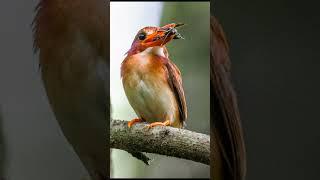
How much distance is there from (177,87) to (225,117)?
28cm

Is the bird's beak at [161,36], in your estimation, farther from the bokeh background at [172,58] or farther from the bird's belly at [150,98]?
the bird's belly at [150,98]

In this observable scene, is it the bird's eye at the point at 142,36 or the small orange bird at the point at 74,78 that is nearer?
the small orange bird at the point at 74,78

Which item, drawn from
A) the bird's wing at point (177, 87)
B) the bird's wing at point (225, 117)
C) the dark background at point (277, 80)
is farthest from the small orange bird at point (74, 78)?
the dark background at point (277, 80)

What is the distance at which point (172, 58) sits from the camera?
220cm

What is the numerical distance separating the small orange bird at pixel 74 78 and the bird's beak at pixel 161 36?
0.87ft

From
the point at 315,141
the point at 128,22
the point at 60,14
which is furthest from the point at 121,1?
the point at 315,141

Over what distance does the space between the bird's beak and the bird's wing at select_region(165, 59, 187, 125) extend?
0.11 m

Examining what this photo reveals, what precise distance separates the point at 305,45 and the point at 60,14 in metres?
1.19

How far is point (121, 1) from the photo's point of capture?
2264 millimetres

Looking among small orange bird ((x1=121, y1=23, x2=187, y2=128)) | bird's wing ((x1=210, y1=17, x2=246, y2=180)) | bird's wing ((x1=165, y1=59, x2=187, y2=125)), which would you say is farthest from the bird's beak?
bird's wing ((x1=210, y1=17, x2=246, y2=180))

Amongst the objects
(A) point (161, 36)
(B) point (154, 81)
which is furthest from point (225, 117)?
(A) point (161, 36)

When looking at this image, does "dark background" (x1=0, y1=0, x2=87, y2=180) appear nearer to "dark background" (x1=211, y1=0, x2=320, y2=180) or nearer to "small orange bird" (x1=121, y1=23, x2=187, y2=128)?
"small orange bird" (x1=121, y1=23, x2=187, y2=128)

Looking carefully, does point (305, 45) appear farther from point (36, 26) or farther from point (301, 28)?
point (36, 26)

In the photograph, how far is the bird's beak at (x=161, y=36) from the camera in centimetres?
217
